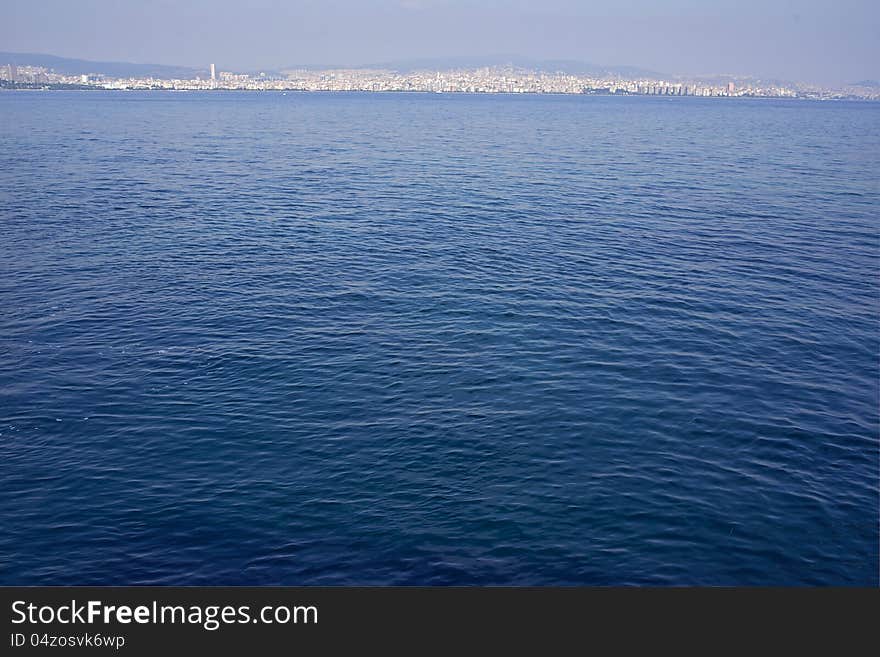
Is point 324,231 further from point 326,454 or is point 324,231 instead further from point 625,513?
point 625,513

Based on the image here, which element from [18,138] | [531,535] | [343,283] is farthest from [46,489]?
[18,138]

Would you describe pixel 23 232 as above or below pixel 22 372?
above

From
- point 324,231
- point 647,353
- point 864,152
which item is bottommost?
point 647,353

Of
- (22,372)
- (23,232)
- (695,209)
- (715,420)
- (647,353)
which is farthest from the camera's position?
(695,209)

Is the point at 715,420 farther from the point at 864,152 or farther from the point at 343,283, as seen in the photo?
the point at 864,152

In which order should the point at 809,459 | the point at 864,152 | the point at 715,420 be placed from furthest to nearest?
the point at 864,152, the point at 715,420, the point at 809,459

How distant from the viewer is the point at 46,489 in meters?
40.2

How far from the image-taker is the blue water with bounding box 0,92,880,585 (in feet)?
117

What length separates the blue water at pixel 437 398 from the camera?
35.7 m

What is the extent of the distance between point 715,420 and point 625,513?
12.8 metres

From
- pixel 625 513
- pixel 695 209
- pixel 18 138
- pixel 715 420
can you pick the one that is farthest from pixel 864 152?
pixel 18 138

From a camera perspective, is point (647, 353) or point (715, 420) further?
point (647, 353)

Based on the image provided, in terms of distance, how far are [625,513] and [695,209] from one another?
82.2m

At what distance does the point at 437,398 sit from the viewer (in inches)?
1980
